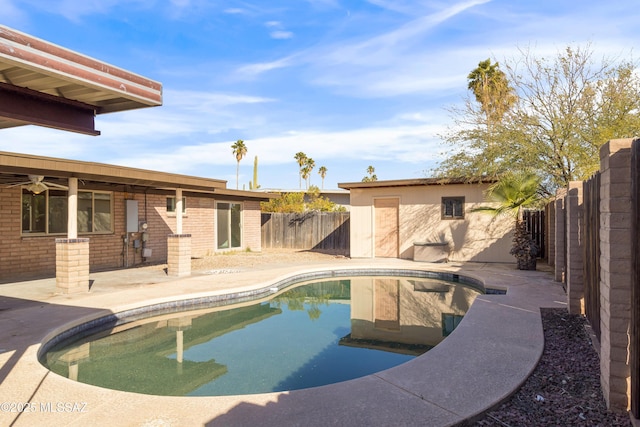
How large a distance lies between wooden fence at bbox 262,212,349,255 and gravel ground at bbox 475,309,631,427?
14315 millimetres

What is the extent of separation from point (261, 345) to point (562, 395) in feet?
13.1

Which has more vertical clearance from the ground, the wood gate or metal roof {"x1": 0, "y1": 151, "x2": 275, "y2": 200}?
metal roof {"x1": 0, "y1": 151, "x2": 275, "y2": 200}

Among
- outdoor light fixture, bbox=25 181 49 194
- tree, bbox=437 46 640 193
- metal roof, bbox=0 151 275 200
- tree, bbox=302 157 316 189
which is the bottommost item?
outdoor light fixture, bbox=25 181 49 194

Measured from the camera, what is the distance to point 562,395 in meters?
3.47

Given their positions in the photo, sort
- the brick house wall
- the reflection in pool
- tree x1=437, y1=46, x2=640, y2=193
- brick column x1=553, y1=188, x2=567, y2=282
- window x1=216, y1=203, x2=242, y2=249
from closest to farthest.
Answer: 1. the reflection in pool
2. brick column x1=553, y1=188, x2=567, y2=282
3. the brick house wall
4. tree x1=437, y1=46, x2=640, y2=193
5. window x1=216, y1=203, x2=242, y2=249

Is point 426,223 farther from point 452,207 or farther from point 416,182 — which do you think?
point 416,182

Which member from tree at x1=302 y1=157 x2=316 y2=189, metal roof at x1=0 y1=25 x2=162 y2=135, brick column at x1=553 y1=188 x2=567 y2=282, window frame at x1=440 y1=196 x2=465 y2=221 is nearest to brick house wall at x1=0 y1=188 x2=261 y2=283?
metal roof at x1=0 y1=25 x2=162 y2=135

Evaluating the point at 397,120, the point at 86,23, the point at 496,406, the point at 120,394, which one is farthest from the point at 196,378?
the point at 397,120

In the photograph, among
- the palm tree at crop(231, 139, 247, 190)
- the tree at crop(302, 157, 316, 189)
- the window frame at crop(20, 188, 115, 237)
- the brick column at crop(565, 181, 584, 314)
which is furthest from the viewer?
the tree at crop(302, 157, 316, 189)

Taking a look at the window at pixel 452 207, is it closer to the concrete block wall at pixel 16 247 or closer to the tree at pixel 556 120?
the tree at pixel 556 120

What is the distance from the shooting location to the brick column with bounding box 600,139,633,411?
9.71 feet

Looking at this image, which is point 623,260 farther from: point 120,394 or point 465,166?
point 465,166

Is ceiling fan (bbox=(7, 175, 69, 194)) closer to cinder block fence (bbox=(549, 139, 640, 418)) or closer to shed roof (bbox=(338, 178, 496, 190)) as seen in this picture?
shed roof (bbox=(338, 178, 496, 190))

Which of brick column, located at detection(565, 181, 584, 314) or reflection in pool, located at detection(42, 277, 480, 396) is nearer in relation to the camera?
reflection in pool, located at detection(42, 277, 480, 396)
